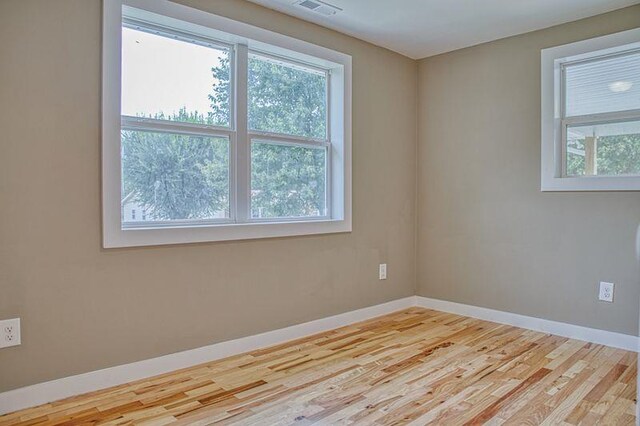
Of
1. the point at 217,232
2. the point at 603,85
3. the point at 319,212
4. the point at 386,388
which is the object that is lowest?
the point at 386,388

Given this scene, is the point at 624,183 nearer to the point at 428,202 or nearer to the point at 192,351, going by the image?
the point at 428,202

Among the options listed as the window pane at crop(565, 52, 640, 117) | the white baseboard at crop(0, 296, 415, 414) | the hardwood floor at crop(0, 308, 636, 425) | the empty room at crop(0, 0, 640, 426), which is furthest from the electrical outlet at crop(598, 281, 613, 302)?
the white baseboard at crop(0, 296, 415, 414)

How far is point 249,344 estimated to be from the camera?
306 cm

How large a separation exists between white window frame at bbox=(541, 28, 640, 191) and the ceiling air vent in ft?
5.48

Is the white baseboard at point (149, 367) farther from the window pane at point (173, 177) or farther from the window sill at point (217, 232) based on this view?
the window pane at point (173, 177)

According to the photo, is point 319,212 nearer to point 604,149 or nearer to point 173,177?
point 173,177

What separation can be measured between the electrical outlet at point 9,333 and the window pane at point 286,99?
178 centimetres

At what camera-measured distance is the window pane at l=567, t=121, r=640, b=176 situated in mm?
3166

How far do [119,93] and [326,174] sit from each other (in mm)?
1699

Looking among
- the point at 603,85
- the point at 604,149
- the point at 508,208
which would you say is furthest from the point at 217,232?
the point at 603,85

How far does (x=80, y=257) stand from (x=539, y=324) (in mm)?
3265

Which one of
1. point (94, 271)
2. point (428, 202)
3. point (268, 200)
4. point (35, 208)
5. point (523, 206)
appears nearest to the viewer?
point (35, 208)

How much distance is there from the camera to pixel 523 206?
11.9 ft

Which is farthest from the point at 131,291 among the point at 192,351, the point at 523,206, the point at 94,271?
the point at 523,206
